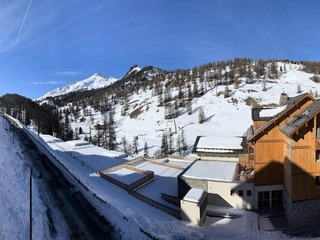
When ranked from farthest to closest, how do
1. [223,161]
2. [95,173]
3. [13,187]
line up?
[95,173], [223,161], [13,187]

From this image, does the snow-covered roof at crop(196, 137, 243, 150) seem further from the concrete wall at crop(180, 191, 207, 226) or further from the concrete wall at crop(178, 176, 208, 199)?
the concrete wall at crop(180, 191, 207, 226)

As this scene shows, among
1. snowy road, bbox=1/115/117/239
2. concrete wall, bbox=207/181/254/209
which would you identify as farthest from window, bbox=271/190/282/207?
snowy road, bbox=1/115/117/239

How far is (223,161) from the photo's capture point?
127ft

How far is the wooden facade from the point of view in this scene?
25875 millimetres

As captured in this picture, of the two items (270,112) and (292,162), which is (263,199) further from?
(270,112)

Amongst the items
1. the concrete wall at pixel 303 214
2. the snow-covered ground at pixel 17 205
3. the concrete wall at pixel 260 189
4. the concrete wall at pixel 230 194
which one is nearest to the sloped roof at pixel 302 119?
the concrete wall at pixel 303 214

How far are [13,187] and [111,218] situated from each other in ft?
40.8

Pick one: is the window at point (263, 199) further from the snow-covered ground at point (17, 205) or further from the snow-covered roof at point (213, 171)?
the snow-covered ground at point (17, 205)

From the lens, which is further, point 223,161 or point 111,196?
point 223,161

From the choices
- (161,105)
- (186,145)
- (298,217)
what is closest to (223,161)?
(298,217)

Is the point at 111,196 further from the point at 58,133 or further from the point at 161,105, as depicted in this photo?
the point at 161,105

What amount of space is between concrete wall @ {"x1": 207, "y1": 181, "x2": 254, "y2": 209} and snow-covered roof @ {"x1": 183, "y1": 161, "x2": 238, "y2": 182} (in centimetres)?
68

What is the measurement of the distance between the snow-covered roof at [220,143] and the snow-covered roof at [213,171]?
2493mm

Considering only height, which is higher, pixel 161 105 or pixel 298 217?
pixel 161 105
